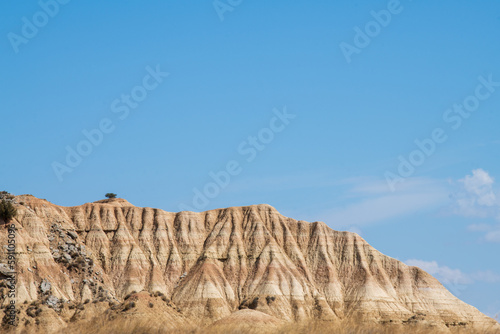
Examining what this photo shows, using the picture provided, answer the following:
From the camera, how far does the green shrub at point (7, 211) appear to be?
9019 centimetres

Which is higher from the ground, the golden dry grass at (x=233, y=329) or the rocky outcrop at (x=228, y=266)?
the rocky outcrop at (x=228, y=266)

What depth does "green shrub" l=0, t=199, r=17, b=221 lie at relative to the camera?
90188mm

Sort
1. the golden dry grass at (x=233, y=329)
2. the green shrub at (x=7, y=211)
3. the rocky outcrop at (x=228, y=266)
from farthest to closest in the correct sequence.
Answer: the rocky outcrop at (x=228, y=266)
the green shrub at (x=7, y=211)
the golden dry grass at (x=233, y=329)

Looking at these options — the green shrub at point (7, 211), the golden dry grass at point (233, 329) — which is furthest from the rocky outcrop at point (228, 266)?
the golden dry grass at point (233, 329)

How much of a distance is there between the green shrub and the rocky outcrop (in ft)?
9.04

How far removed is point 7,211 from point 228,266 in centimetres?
3653

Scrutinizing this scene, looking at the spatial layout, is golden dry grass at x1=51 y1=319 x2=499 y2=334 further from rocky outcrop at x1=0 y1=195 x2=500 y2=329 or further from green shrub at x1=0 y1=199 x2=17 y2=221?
rocky outcrop at x1=0 y1=195 x2=500 y2=329

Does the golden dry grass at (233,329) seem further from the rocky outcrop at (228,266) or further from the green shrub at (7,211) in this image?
the rocky outcrop at (228,266)

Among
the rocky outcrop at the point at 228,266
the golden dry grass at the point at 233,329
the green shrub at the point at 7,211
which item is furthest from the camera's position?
the rocky outcrop at the point at 228,266

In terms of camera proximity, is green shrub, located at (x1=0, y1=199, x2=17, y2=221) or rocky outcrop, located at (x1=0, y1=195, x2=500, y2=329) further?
rocky outcrop, located at (x1=0, y1=195, x2=500, y2=329)

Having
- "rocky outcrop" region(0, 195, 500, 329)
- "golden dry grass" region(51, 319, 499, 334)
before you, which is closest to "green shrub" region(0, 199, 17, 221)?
"rocky outcrop" region(0, 195, 500, 329)

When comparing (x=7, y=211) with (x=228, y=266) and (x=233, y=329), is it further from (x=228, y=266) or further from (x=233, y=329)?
(x=233, y=329)

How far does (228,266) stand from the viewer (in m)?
112

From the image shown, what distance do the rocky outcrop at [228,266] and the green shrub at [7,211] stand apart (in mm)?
2754
